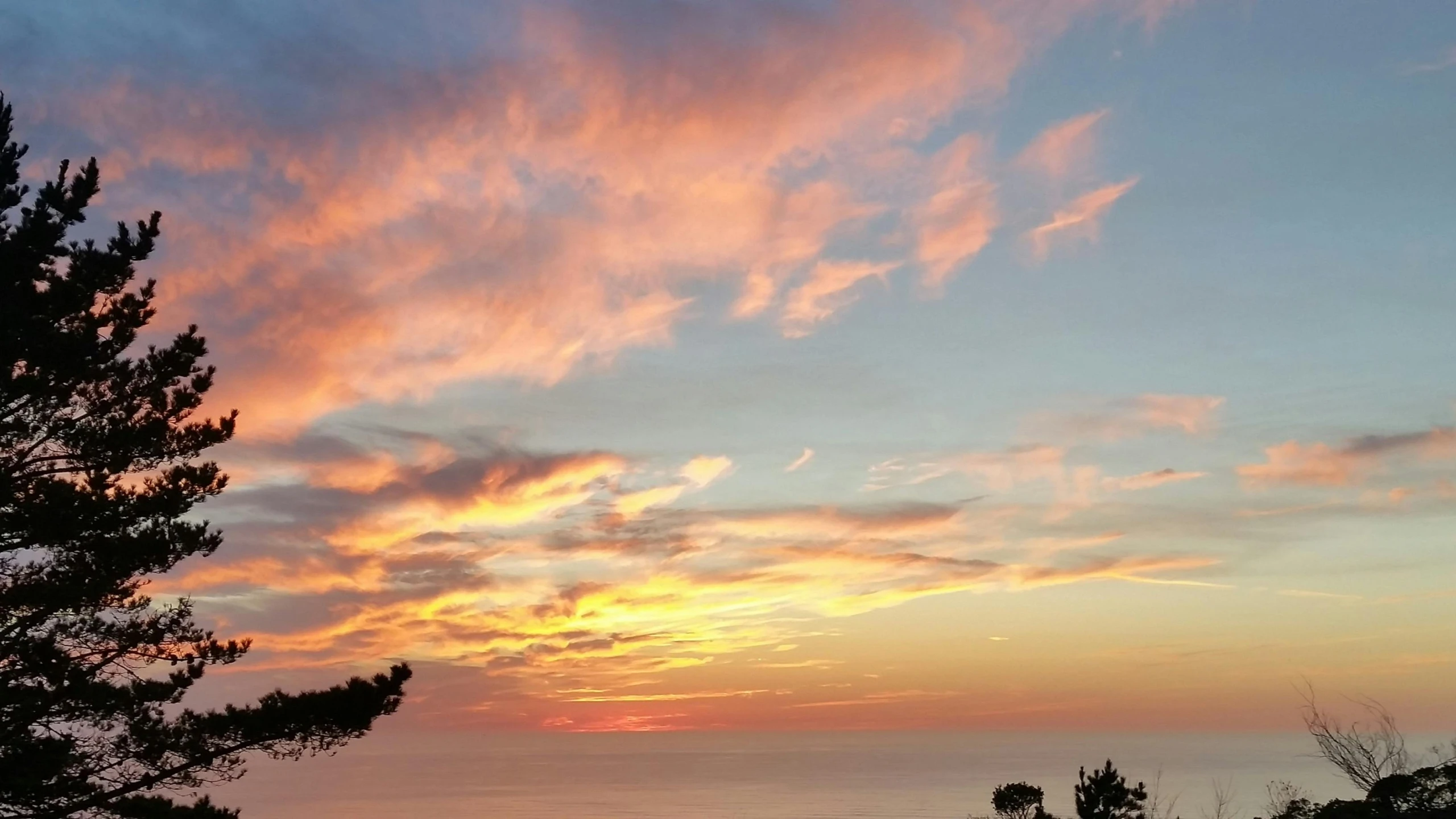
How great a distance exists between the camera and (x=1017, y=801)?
1314 inches

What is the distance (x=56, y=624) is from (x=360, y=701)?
460 cm

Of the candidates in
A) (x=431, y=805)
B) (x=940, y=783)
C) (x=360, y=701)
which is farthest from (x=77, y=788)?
(x=940, y=783)

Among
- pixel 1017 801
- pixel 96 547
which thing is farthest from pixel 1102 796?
pixel 96 547

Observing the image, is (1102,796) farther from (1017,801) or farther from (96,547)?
(96,547)

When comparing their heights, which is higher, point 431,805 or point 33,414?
point 33,414

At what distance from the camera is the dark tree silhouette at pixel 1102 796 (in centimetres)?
2442

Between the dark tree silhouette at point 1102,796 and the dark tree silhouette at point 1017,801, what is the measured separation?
21.2 feet

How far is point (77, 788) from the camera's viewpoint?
14.4 meters

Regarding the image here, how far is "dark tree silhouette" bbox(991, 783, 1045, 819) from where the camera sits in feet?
109

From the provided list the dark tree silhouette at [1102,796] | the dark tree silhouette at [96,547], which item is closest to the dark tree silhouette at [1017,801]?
the dark tree silhouette at [1102,796]

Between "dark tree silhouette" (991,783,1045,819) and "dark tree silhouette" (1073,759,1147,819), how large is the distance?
646 cm

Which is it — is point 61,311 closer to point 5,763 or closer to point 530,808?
point 5,763

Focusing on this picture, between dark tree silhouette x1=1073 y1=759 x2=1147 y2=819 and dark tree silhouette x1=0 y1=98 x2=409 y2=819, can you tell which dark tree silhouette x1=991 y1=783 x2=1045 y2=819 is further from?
dark tree silhouette x1=0 y1=98 x2=409 y2=819

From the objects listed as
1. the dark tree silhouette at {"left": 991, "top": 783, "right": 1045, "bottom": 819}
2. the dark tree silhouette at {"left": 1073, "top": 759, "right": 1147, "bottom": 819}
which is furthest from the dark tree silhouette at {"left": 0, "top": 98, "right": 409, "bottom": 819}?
the dark tree silhouette at {"left": 991, "top": 783, "right": 1045, "bottom": 819}
